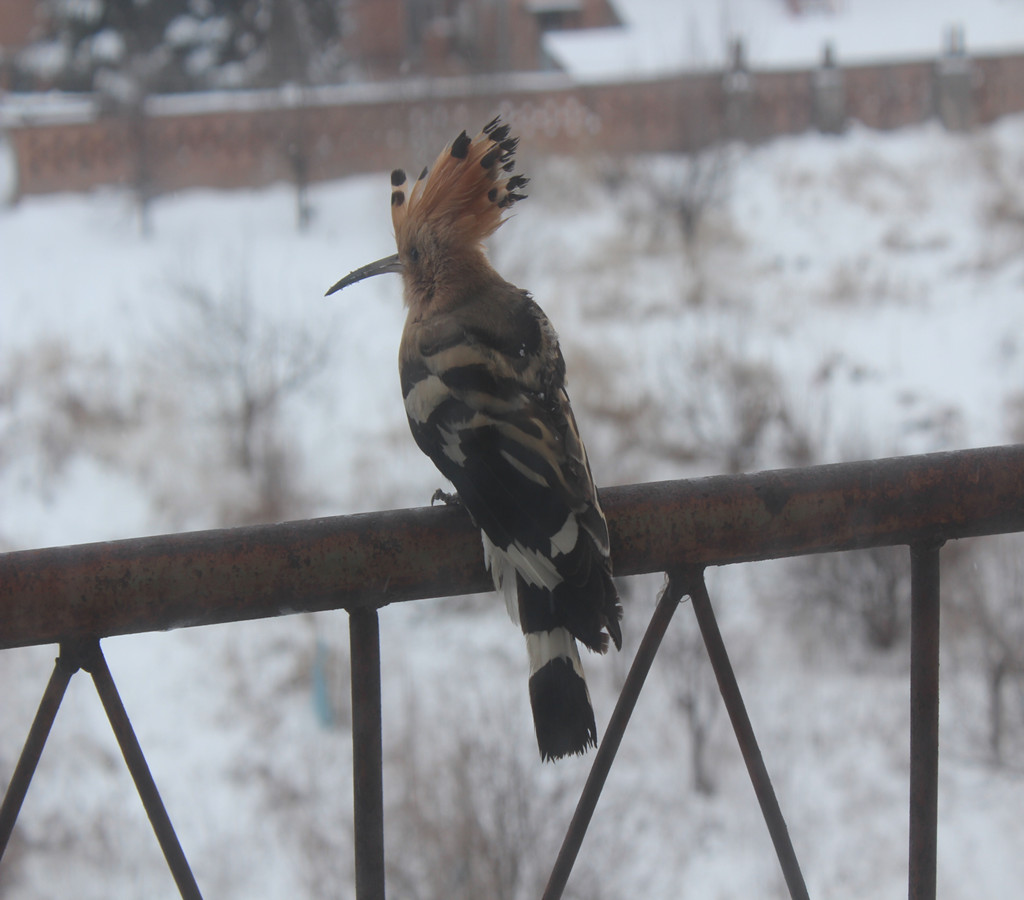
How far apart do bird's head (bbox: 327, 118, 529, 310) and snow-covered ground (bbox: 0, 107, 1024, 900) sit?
5066mm

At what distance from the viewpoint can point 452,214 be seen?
192 centimetres

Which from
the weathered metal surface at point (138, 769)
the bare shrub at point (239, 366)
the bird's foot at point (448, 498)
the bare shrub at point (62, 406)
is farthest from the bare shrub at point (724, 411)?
the weathered metal surface at point (138, 769)

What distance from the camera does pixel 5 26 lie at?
2211 centimetres

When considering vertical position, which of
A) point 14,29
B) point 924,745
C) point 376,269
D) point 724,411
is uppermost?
point 14,29

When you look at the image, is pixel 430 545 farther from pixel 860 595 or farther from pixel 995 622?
pixel 860 595

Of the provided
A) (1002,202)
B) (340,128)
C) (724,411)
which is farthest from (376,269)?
(340,128)

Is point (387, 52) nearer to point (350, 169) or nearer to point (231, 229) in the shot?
point (350, 169)

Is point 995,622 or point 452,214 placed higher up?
point 452,214

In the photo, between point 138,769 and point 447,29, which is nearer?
point 138,769

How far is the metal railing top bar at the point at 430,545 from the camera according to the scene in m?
0.94

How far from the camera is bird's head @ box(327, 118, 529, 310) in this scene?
1.85m

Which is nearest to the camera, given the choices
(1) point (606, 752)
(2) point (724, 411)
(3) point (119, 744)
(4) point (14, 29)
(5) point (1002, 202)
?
(3) point (119, 744)

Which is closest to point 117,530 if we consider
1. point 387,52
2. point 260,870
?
point 260,870

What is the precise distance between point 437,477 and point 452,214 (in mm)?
8709
